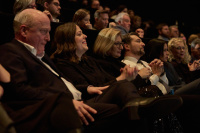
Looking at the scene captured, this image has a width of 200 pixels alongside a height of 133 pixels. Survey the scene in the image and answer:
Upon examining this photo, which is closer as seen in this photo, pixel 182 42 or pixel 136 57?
pixel 136 57

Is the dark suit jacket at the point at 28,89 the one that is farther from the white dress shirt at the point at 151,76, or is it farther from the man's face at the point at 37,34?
the white dress shirt at the point at 151,76

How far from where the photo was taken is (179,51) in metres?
3.28

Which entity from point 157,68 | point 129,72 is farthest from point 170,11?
point 129,72

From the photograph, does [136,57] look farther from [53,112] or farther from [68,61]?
[53,112]

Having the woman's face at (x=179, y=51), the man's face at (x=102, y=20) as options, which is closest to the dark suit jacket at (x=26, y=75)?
the woman's face at (x=179, y=51)

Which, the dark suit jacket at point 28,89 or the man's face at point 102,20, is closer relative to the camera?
the dark suit jacket at point 28,89

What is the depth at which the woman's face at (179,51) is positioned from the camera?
328cm

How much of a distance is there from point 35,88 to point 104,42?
1179mm

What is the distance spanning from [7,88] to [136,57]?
165cm

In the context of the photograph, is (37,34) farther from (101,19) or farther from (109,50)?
(101,19)

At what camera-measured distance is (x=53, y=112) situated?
1.11 meters

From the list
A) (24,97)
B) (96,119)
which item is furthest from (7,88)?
(96,119)

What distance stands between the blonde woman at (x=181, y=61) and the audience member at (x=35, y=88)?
1773 mm

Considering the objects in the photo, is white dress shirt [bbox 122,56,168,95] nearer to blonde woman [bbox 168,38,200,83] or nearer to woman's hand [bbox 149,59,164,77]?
woman's hand [bbox 149,59,164,77]
